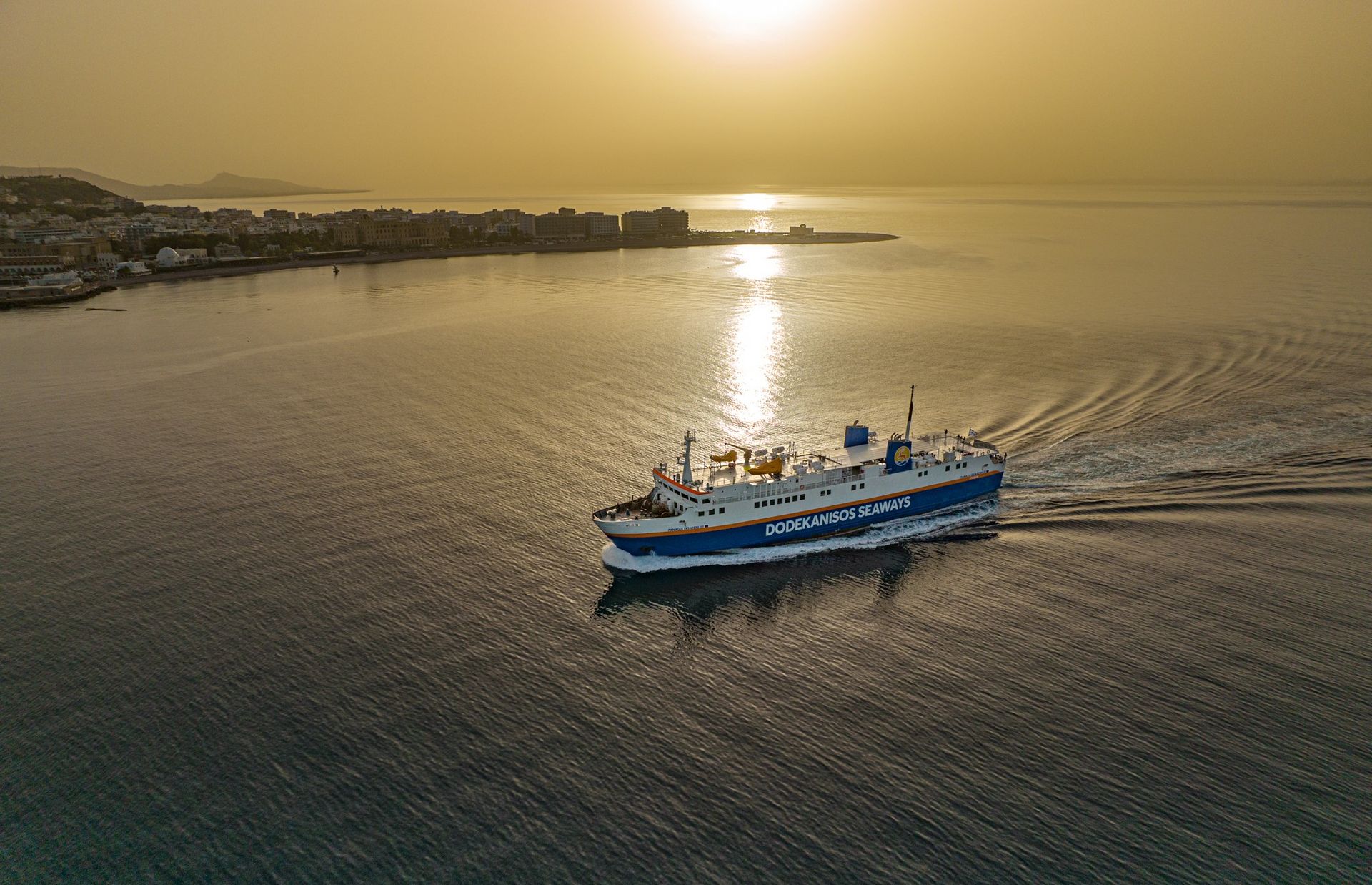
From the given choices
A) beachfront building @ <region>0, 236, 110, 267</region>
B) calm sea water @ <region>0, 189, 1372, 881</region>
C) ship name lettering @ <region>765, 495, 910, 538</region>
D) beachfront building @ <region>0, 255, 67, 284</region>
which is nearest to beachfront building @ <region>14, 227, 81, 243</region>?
beachfront building @ <region>0, 236, 110, 267</region>

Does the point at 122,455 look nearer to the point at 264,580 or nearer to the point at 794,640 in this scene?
the point at 264,580

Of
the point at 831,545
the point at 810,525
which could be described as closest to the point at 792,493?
the point at 810,525

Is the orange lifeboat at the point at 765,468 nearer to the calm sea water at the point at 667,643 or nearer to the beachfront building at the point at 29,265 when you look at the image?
the calm sea water at the point at 667,643

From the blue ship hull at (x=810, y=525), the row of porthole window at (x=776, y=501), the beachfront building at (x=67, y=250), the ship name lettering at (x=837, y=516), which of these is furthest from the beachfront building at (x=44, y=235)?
the ship name lettering at (x=837, y=516)

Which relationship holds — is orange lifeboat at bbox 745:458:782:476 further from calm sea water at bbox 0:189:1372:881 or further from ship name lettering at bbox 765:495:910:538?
calm sea water at bbox 0:189:1372:881

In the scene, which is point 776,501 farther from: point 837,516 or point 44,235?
point 44,235

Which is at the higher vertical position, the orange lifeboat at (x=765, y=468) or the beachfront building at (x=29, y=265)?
the beachfront building at (x=29, y=265)
